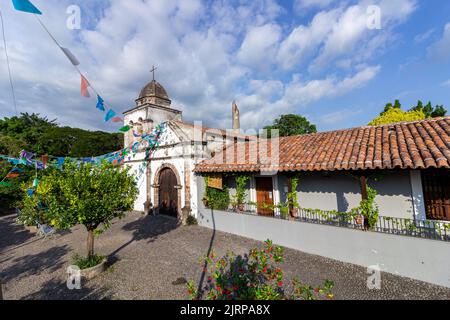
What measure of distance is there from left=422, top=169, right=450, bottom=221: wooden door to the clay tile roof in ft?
3.40

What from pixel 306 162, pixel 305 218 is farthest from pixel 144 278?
pixel 306 162

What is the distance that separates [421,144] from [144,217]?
13483 mm

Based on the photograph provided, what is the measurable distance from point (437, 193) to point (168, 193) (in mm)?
11862

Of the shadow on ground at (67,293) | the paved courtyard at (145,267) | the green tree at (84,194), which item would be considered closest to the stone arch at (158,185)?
the paved courtyard at (145,267)

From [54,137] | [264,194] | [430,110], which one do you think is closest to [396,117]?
[430,110]

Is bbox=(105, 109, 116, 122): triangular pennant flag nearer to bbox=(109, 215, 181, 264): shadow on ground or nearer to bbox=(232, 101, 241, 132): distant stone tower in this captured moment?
bbox=(109, 215, 181, 264): shadow on ground

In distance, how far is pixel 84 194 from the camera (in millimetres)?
5105

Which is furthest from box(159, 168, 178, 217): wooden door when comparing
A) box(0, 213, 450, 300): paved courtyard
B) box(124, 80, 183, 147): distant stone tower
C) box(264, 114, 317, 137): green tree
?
box(264, 114, 317, 137): green tree

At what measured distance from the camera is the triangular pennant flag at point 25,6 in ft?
10.2

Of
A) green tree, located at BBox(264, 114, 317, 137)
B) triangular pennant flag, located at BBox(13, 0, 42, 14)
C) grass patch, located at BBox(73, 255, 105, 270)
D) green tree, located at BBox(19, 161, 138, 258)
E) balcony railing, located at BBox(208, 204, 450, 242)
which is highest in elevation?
green tree, located at BBox(264, 114, 317, 137)

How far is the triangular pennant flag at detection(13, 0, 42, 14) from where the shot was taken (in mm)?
3096

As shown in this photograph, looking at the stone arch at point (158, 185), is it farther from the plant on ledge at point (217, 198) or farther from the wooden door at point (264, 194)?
the wooden door at point (264, 194)

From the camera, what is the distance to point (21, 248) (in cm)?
823
